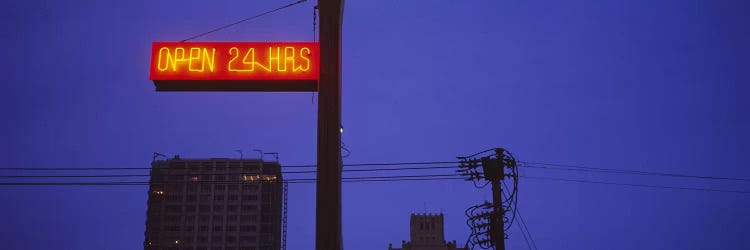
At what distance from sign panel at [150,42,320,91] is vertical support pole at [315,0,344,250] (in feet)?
1.15

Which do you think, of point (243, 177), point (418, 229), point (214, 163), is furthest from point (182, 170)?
point (418, 229)

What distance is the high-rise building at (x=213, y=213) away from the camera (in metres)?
107

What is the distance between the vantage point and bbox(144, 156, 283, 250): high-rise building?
107 m

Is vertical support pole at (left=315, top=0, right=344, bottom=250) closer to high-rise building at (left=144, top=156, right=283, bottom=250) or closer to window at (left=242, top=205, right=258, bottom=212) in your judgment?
high-rise building at (left=144, top=156, right=283, bottom=250)

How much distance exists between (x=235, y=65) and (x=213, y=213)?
320 feet

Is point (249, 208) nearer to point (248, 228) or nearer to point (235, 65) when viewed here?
point (248, 228)

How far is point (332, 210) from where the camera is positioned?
1464 cm

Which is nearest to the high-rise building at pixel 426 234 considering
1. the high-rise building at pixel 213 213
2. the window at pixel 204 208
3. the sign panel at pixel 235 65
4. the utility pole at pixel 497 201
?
the high-rise building at pixel 213 213

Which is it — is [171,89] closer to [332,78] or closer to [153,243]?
[332,78]

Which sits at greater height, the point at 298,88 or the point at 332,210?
the point at 298,88

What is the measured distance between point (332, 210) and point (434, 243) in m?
104

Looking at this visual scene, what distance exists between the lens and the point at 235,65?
15828 mm

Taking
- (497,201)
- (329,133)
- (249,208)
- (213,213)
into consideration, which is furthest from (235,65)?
(213,213)

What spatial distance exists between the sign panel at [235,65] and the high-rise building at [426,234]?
103 meters
